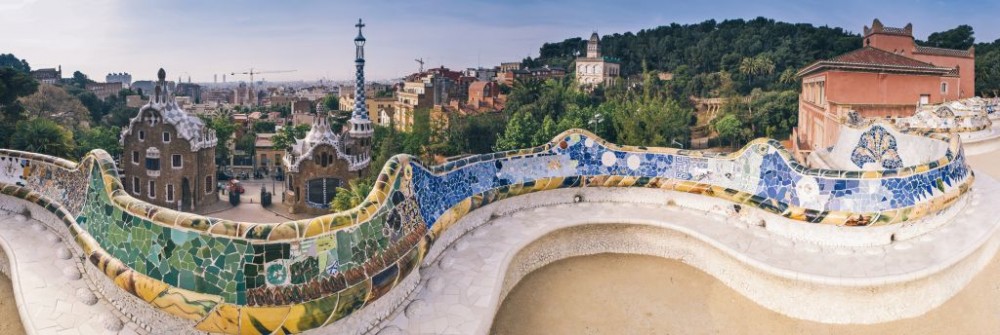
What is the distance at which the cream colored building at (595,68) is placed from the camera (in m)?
69.8

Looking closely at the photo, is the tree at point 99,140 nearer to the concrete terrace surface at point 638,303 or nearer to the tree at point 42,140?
the tree at point 42,140

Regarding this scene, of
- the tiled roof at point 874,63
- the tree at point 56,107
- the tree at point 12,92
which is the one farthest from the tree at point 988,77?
the tree at point 56,107

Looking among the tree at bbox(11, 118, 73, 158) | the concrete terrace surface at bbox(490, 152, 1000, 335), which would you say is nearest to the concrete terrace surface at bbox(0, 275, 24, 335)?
the concrete terrace surface at bbox(490, 152, 1000, 335)

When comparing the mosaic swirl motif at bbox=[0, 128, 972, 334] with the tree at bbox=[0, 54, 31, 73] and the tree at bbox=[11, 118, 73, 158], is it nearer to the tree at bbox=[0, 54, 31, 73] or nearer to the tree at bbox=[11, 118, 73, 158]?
the tree at bbox=[11, 118, 73, 158]

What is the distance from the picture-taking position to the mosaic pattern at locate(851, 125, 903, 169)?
8.42m

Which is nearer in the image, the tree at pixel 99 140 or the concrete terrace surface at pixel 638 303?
the concrete terrace surface at pixel 638 303

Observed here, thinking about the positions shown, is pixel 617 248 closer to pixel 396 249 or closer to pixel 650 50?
pixel 396 249

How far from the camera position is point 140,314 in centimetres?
450

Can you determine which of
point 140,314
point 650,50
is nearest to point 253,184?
point 140,314

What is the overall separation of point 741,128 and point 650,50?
40.4 meters

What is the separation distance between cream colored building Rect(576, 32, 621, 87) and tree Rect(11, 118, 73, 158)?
5164 cm

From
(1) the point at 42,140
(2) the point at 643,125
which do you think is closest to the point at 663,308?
(2) the point at 643,125

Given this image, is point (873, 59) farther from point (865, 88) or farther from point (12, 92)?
point (12, 92)

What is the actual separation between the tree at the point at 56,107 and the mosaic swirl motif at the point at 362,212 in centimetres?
3576
